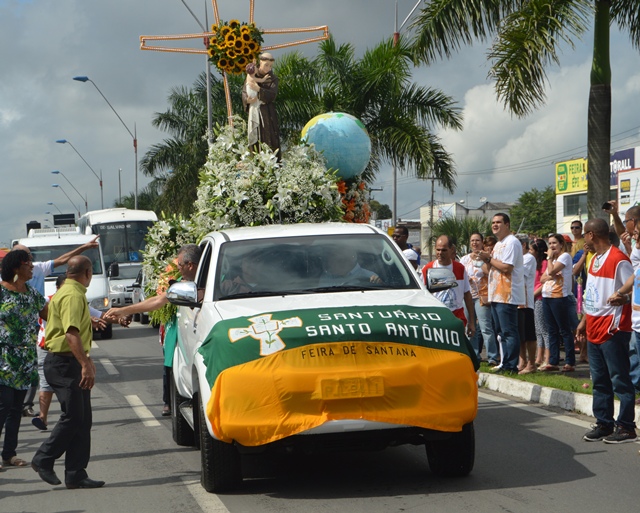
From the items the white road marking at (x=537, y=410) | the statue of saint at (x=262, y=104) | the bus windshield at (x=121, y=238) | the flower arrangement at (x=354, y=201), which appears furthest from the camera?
the bus windshield at (x=121, y=238)

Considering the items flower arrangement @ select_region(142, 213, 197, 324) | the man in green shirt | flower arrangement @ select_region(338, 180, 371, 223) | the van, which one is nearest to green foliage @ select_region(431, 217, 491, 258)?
the van

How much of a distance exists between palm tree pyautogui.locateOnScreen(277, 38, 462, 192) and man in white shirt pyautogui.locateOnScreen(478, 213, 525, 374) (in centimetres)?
1339

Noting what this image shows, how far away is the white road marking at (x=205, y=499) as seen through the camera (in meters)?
6.21

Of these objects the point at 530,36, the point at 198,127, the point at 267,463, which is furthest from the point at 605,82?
the point at 198,127

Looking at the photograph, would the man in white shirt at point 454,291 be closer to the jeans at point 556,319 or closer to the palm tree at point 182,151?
the jeans at point 556,319

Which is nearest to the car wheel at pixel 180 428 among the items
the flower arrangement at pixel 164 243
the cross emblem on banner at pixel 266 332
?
the flower arrangement at pixel 164 243

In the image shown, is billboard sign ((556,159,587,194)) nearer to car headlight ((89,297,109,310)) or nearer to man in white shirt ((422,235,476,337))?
car headlight ((89,297,109,310))

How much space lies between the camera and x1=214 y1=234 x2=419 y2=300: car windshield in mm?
7070

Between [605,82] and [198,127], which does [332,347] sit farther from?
[198,127]

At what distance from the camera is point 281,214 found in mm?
10039

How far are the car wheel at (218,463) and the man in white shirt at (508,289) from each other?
607 cm

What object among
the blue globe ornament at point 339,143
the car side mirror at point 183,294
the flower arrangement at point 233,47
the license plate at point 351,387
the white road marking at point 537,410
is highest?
the flower arrangement at point 233,47

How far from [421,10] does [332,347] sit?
10988mm

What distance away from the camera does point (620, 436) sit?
8078mm
